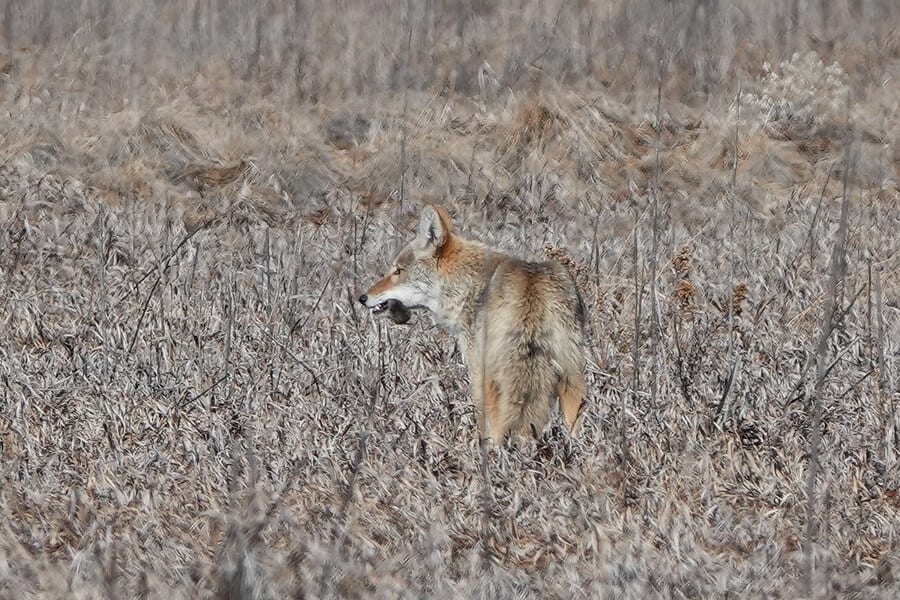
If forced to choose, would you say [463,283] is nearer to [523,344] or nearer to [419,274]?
[419,274]

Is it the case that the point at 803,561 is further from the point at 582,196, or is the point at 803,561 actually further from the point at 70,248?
the point at 582,196

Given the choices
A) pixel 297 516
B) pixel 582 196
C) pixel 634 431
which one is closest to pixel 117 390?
pixel 297 516

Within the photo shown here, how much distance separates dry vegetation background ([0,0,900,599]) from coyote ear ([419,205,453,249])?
442 mm

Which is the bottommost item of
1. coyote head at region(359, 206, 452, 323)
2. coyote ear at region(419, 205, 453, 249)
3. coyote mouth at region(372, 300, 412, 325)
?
coyote mouth at region(372, 300, 412, 325)

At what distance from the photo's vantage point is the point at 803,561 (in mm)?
3736

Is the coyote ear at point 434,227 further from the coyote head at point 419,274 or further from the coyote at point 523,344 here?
the coyote at point 523,344

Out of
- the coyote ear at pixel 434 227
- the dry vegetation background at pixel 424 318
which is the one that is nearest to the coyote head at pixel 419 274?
the coyote ear at pixel 434 227

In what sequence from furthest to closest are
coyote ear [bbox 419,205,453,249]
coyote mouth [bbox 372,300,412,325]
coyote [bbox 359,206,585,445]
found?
coyote mouth [bbox 372,300,412,325], coyote ear [bbox 419,205,453,249], coyote [bbox 359,206,585,445]

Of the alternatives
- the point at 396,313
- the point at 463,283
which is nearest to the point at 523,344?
the point at 463,283

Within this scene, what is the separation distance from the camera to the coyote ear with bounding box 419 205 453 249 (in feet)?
18.7

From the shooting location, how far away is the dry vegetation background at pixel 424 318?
3863 millimetres

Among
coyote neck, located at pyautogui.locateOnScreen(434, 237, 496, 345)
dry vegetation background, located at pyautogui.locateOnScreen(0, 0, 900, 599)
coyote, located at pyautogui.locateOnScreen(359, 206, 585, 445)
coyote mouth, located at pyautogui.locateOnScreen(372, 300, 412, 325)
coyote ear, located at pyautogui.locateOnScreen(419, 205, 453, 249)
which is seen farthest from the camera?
coyote mouth, located at pyautogui.locateOnScreen(372, 300, 412, 325)

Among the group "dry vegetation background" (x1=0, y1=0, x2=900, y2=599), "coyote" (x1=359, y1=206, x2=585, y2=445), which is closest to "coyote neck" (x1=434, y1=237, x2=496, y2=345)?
"coyote" (x1=359, y1=206, x2=585, y2=445)

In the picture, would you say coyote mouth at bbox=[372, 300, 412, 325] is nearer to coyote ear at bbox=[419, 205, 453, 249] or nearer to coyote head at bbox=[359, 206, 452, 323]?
coyote head at bbox=[359, 206, 452, 323]
